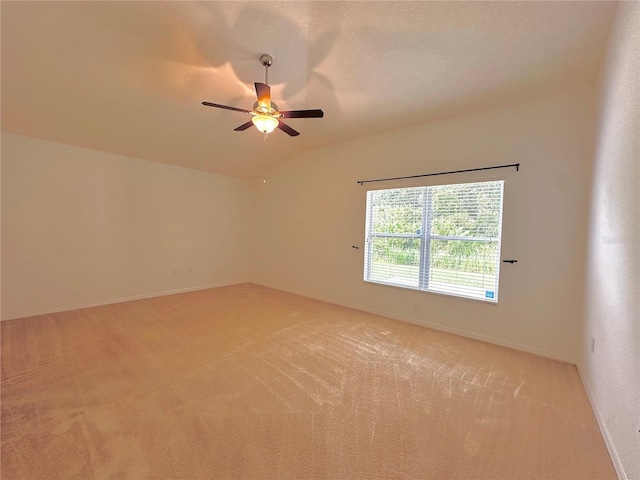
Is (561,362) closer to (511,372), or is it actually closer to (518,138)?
(511,372)

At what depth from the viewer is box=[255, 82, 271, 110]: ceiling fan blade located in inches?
87.3

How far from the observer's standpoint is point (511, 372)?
244cm

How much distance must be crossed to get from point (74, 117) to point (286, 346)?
390 cm

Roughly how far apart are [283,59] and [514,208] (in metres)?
2.96

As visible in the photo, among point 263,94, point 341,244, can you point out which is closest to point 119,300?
point 341,244

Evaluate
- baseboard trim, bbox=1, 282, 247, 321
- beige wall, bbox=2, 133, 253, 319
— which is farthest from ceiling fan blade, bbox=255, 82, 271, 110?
baseboard trim, bbox=1, 282, 247, 321

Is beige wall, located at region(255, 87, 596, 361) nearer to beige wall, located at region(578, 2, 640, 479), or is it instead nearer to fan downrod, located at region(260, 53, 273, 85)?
beige wall, located at region(578, 2, 640, 479)

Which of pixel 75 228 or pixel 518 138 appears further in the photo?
pixel 75 228

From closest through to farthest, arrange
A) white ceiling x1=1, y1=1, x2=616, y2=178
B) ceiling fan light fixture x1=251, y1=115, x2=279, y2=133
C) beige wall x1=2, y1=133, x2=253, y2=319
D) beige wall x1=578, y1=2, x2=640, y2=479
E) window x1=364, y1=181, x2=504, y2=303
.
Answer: beige wall x1=578, y1=2, x2=640, y2=479 < white ceiling x1=1, y1=1, x2=616, y2=178 < ceiling fan light fixture x1=251, y1=115, x2=279, y2=133 < window x1=364, y1=181, x2=504, y2=303 < beige wall x1=2, y1=133, x2=253, y2=319

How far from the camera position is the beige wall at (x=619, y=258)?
1378 millimetres

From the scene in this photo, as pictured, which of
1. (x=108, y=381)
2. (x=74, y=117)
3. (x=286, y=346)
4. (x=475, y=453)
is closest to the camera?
(x=475, y=453)

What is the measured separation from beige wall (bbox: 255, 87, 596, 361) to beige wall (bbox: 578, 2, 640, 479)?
0.46 meters

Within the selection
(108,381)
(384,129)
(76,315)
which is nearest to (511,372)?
(384,129)

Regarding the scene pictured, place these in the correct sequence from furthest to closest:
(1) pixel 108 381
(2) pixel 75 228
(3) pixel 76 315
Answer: (2) pixel 75 228, (3) pixel 76 315, (1) pixel 108 381
